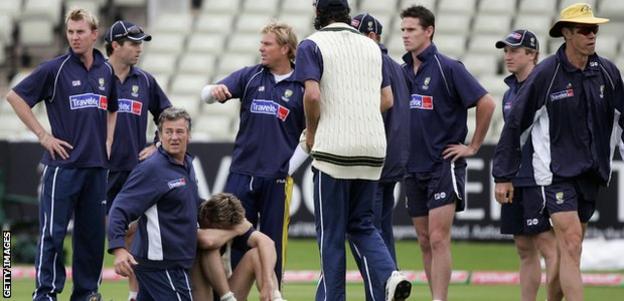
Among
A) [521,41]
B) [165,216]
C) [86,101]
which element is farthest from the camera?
[521,41]

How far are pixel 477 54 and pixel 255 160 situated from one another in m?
11.0

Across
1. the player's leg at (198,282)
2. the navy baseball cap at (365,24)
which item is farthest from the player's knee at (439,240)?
the player's leg at (198,282)

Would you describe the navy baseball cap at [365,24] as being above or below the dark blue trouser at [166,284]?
above

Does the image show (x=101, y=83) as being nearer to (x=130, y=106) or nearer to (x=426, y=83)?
(x=130, y=106)

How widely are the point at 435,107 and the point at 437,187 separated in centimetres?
65

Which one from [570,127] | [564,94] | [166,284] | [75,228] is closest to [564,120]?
[570,127]

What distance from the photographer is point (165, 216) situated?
10906mm

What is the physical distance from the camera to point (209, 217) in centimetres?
1134

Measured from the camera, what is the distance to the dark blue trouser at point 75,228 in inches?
465

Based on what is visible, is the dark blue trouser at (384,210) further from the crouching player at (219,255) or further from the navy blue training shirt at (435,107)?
the crouching player at (219,255)

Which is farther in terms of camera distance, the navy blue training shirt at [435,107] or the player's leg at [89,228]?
the navy blue training shirt at [435,107]

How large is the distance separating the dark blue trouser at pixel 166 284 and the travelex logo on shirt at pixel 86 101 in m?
1.64

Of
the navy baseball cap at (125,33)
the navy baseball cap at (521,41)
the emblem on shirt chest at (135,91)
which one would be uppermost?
the navy baseball cap at (521,41)

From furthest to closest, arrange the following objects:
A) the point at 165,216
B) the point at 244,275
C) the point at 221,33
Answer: the point at 221,33, the point at 244,275, the point at 165,216
